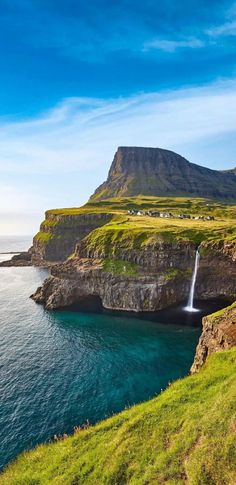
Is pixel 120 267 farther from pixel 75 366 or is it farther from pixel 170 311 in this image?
pixel 75 366

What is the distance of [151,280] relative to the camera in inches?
3829

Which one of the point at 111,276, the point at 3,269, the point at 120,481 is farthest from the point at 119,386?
the point at 3,269

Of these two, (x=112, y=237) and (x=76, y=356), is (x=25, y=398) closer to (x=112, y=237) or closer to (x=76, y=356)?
(x=76, y=356)

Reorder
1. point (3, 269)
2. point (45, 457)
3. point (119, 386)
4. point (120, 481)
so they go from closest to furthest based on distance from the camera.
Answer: point (120, 481), point (45, 457), point (119, 386), point (3, 269)

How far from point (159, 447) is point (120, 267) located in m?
77.5

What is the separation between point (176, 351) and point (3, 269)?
142 m

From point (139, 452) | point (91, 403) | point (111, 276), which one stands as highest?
Answer: point (111, 276)

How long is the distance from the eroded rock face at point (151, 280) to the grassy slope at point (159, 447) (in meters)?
59.6

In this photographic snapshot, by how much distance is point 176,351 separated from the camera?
6631 cm

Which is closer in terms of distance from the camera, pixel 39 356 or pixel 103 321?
pixel 39 356

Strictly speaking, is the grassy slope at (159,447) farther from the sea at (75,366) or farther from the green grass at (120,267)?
the green grass at (120,267)

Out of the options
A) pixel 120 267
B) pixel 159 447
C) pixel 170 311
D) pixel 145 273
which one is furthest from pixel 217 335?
pixel 120 267

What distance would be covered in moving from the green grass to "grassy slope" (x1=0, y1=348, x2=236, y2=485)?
65.0m

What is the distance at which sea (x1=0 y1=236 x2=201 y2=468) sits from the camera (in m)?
43.8
